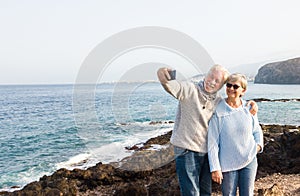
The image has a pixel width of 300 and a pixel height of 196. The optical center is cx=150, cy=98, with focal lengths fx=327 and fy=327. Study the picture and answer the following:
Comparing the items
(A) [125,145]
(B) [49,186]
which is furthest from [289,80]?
(B) [49,186]

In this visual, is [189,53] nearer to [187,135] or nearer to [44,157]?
[187,135]

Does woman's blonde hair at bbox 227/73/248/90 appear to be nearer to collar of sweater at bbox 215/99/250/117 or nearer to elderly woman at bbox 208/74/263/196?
elderly woman at bbox 208/74/263/196

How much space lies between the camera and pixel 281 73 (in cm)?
11719

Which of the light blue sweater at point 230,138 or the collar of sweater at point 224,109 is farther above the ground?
the collar of sweater at point 224,109

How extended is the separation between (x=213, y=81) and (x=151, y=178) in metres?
5.96

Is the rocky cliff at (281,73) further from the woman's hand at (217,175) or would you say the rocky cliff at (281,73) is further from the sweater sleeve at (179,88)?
the sweater sleeve at (179,88)

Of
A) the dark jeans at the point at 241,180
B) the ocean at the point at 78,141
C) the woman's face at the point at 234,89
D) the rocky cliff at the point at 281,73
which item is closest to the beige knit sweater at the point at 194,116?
the woman's face at the point at 234,89

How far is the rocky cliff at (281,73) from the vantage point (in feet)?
361

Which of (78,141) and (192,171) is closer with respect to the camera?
(192,171)

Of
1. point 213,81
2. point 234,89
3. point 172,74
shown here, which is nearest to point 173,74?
point 172,74

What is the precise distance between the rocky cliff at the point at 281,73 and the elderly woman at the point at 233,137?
371ft

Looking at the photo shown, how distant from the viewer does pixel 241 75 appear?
125 inches

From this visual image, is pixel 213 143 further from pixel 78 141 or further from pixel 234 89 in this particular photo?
pixel 78 141

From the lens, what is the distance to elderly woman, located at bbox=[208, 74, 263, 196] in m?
3.21
